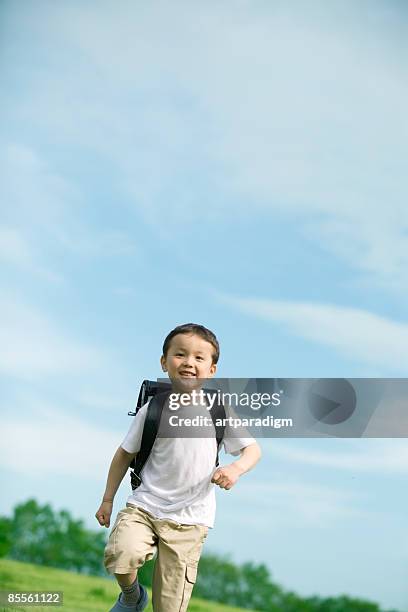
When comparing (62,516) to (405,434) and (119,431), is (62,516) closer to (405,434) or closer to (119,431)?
(119,431)

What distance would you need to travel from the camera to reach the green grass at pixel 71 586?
187 centimetres

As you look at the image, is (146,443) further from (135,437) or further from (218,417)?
(218,417)

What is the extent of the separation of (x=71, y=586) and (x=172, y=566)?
27.7 inches

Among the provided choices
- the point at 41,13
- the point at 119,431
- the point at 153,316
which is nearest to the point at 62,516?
the point at 119,431

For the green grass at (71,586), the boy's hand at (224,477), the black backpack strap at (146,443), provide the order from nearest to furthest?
the boy's hand at (224,477), the black backpack strap at (146,443), the green grass at (71,586)

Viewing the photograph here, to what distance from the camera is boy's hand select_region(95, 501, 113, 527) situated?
145 centimetres

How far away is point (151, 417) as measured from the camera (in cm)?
148

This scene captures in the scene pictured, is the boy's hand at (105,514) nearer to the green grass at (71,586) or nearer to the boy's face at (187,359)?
the boy's face at (187,359)

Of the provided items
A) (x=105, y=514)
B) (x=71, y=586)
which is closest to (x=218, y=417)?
(x=105, y=514)

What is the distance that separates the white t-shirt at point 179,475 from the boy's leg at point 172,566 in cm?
2

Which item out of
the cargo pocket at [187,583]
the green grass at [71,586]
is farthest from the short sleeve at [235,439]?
the green grass at [71,586]

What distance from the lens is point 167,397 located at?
59.5 inches

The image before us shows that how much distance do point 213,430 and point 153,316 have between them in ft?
1.66

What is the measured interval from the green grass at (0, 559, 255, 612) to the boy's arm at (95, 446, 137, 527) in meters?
0.45
